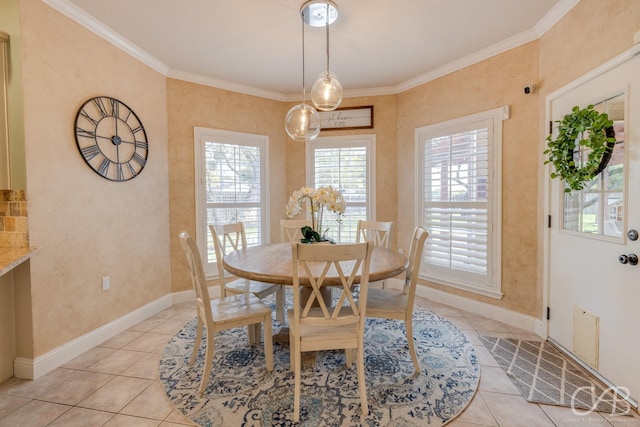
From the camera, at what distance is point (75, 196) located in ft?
8.25

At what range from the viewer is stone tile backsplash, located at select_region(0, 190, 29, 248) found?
2164 mm

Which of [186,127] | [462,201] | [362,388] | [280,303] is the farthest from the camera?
[186,127]

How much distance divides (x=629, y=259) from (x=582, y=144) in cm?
77

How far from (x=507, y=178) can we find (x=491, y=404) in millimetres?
2061

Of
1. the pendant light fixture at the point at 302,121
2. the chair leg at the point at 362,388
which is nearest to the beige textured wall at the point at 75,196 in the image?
the pendant light fixture at the point at 302,121

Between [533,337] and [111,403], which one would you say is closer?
[111,403]

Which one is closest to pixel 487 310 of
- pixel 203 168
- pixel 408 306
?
pixel 408 306

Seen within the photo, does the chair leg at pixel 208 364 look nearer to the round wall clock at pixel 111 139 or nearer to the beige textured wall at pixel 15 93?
the beige textured wall at pixel 15 93

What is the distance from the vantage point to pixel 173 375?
221 cm

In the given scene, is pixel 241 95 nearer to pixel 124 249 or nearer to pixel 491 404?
pixel 124 249

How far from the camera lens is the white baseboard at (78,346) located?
2203 mm

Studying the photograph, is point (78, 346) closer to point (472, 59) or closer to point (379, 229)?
point (379, 229)

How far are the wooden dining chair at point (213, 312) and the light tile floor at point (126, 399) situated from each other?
0.33 metres

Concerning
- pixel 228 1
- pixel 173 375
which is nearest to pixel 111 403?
pixel 173 375
